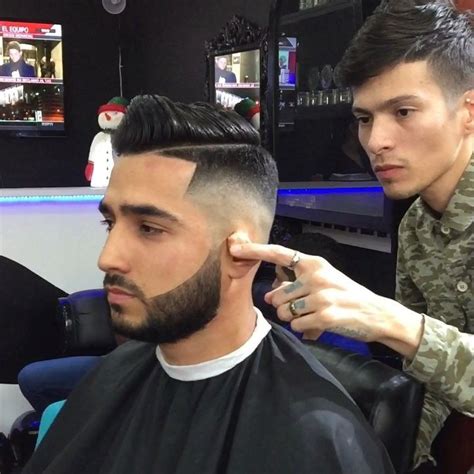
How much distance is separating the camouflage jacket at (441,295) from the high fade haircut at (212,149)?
1.20ft

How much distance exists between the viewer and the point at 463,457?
1.26 metres

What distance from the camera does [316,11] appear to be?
295 cm

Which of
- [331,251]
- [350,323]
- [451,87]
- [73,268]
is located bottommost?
[73,268]

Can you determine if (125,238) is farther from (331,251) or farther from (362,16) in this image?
(362,16)

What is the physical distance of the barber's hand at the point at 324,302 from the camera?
98 cm

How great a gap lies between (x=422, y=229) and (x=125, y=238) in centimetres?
67

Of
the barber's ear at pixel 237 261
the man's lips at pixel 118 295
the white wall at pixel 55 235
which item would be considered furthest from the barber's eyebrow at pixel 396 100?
the white wall at pixel 55 235

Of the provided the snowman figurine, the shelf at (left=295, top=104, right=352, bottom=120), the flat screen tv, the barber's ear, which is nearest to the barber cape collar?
the barber's ear

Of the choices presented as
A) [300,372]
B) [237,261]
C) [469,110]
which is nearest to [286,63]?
[469,110]

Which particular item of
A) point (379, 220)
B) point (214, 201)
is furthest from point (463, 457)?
point (379, 220)

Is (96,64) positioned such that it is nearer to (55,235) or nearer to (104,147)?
(104,147)

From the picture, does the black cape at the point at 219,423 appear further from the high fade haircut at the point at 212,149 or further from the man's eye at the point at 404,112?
the man's eye at the point at 404,112

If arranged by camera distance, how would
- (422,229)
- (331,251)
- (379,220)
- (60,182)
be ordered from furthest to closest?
(60,182)
(379,220)
(331,251)
(422,229)

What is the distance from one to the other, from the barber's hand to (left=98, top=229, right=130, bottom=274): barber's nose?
8.8 inches
